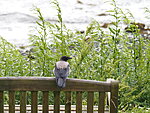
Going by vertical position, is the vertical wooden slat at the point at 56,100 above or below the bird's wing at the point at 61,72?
below

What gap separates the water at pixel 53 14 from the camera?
6367 mm

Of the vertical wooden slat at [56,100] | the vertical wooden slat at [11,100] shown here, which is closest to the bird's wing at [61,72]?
the vertical wooden slat at [56,100]

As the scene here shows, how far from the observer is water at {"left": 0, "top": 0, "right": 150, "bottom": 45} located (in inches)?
251

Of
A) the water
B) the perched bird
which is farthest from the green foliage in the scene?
the water

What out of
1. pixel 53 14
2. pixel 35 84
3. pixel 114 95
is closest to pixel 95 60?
pixel 114 95

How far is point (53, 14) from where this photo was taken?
6.83 metres

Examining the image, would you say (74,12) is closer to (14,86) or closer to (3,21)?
(3,21)

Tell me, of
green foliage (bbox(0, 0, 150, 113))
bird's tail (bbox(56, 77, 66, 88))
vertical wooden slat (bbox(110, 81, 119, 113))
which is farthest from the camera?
green foliage (bbox(0, 0, 150, 113))

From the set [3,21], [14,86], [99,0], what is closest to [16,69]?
[14,86]

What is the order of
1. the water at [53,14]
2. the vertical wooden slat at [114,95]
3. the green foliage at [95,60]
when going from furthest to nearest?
the water at [53,14], the green foliage at [95,60], the vertical wooden slat at [114,95]

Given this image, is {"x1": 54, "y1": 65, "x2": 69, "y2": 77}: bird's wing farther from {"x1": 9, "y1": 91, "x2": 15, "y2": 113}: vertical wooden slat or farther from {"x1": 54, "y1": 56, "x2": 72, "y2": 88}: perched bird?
{"x1": 9, "y1": 91, "x2": 15, "y2": 113}: vertical wooden slat

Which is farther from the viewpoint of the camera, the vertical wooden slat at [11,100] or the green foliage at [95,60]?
the green foliage at [95,60]

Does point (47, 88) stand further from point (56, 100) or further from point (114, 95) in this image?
point (114, 95)

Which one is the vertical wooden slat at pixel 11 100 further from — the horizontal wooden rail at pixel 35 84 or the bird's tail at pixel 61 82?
the bird's tail at pixel 61 82
